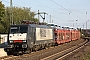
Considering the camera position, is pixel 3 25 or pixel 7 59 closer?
pixel 7 59

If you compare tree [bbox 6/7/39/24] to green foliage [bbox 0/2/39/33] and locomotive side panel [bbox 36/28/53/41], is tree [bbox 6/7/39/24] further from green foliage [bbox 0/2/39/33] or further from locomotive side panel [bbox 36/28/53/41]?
locomotive side panel [bbox 36/28/53/41]

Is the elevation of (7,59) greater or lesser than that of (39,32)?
lesser

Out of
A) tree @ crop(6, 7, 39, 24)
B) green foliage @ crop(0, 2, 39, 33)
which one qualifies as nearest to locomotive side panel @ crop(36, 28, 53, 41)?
green foliage @ crop(0, 2, 39, 33)

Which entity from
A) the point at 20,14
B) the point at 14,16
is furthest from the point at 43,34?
the point at 20,14

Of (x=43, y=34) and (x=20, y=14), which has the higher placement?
(x=20, y=14)

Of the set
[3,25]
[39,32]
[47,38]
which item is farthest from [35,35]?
[3,25]

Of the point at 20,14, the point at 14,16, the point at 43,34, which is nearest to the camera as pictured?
the point at 43,34

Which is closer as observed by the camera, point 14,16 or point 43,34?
point 43,34

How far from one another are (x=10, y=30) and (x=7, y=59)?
582 cm

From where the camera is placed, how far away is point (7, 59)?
69.3 feet

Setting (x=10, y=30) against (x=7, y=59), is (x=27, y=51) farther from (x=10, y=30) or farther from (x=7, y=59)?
(x=7, y=59)

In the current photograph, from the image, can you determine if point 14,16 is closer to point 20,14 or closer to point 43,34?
point 20,14

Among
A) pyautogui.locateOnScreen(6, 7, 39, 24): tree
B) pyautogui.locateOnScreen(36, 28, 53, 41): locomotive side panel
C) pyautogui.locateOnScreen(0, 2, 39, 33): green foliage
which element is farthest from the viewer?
pyautogui.locateOnScreen(6, 7, 39, 24): tree

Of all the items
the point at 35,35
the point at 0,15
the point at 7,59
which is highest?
the point at 0,15
